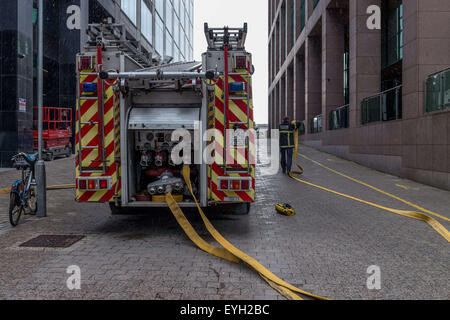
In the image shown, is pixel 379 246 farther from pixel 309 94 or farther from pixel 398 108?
pixel 309 94

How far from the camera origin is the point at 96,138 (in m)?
6.02

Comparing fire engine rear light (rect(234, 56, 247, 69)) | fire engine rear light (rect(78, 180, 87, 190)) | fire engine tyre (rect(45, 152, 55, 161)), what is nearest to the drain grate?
fire engine rear light (rect(78, 180, 87, 190))

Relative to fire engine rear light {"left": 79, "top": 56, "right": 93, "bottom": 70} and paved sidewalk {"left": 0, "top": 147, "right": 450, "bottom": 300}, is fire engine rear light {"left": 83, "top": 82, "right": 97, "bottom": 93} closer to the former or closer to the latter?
fire engine rear light {"left": 79, "top": 56, "right": 93, "bottom": 70}

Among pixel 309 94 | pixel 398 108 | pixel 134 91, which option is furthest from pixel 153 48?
pixel 134 91

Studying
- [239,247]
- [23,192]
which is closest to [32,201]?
[23,192]

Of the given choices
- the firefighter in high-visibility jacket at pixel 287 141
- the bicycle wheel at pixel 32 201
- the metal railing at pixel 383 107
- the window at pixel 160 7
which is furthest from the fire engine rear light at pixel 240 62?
the window at pixel 160 7

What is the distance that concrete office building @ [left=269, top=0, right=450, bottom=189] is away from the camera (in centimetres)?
1146

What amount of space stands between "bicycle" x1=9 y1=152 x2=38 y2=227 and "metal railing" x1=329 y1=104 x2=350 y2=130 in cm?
1518

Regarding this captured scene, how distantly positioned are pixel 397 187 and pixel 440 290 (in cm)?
→ 778

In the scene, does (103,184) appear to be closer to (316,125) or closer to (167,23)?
(316,125)

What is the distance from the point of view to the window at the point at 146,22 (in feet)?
111

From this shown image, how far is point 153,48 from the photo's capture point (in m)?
37.2

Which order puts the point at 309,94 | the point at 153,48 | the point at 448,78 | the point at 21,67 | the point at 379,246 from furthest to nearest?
the point at 153,48 → the point at 309,94 → the point at 21,67 → the point at 448,78 → the point at 379,246

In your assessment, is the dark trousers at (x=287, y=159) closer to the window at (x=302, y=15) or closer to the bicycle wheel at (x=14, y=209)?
the bicycle wheel at (x=14, y=209)
